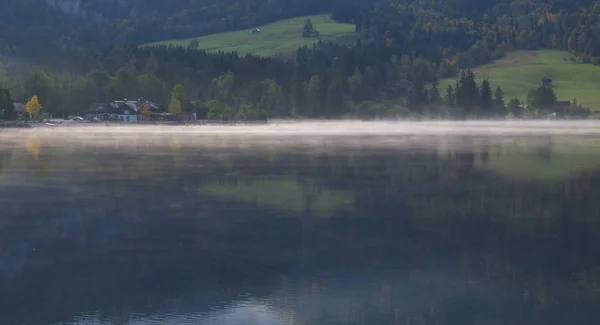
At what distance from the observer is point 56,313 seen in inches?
737

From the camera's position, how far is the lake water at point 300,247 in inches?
751

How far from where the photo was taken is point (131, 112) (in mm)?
194250

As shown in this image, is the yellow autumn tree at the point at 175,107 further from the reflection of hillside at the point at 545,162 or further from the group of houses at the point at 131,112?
the reflection of hillside at the point at 545,162

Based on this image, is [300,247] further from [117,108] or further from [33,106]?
[117,108]

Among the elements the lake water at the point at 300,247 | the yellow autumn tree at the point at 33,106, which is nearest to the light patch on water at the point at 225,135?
the lake water at the point at 300,247

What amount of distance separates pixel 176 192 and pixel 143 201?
334 cm

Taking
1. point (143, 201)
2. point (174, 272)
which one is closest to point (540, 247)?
point (174, 272)

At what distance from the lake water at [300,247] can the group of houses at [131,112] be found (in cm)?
14658

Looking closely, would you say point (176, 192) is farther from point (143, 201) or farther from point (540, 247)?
point (540, 247)

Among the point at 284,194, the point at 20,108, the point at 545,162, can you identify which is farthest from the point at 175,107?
the point at 284,194

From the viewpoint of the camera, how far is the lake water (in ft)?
62.6

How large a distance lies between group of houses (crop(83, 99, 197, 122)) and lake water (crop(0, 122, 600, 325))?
14658 cm

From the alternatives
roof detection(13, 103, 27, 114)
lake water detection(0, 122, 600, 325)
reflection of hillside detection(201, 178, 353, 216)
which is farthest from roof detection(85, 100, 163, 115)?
reflection of hillside detection(201, 178, 353, 216)

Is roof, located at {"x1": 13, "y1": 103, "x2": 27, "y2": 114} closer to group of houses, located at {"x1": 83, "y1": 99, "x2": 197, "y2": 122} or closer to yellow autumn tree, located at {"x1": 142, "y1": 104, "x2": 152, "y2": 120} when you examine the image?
group of houses, located at {"x1": 83, "y1": 99, "x2": 197, "y2": 122}
